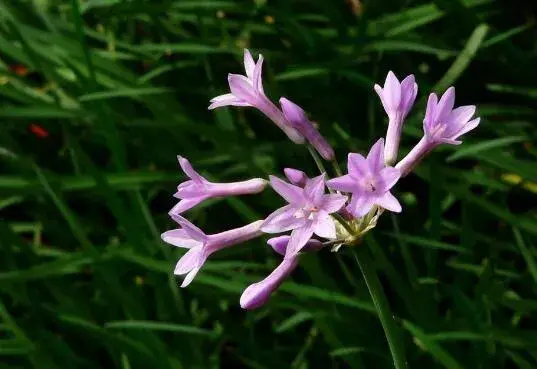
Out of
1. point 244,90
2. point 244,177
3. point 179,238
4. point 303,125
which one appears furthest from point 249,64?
point 244,177

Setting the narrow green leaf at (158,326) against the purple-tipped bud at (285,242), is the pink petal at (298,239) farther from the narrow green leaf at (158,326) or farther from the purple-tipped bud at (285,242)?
the narrow green leaf at (158,326)

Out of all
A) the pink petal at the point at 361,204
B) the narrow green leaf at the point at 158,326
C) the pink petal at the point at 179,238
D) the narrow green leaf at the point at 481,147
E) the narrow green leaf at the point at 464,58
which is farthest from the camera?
the narrow green leaf at the point at 464,58

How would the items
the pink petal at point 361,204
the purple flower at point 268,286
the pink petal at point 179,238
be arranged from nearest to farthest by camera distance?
the pink petal at point 361,204 → the purple flower at point 268,286 → the pink petal at point 179,238

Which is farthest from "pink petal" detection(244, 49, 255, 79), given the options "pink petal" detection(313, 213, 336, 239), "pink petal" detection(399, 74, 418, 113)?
"pink petal" detection(313, 213, 336, 239)

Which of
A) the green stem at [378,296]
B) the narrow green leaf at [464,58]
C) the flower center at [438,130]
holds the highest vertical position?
the narrow green leaf at [464,58]

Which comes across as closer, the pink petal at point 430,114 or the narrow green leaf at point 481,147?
the pink petal at point 430,114

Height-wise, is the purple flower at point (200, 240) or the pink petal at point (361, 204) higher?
the purple flower at point (200, 240)

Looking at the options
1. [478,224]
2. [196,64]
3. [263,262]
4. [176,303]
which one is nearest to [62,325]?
[176,303]

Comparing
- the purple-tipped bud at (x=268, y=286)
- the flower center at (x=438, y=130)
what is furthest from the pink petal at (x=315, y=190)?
the flower center at (x=438, y=130)

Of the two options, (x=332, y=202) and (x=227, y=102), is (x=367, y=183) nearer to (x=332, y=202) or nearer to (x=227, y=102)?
(x=332, y=202)
